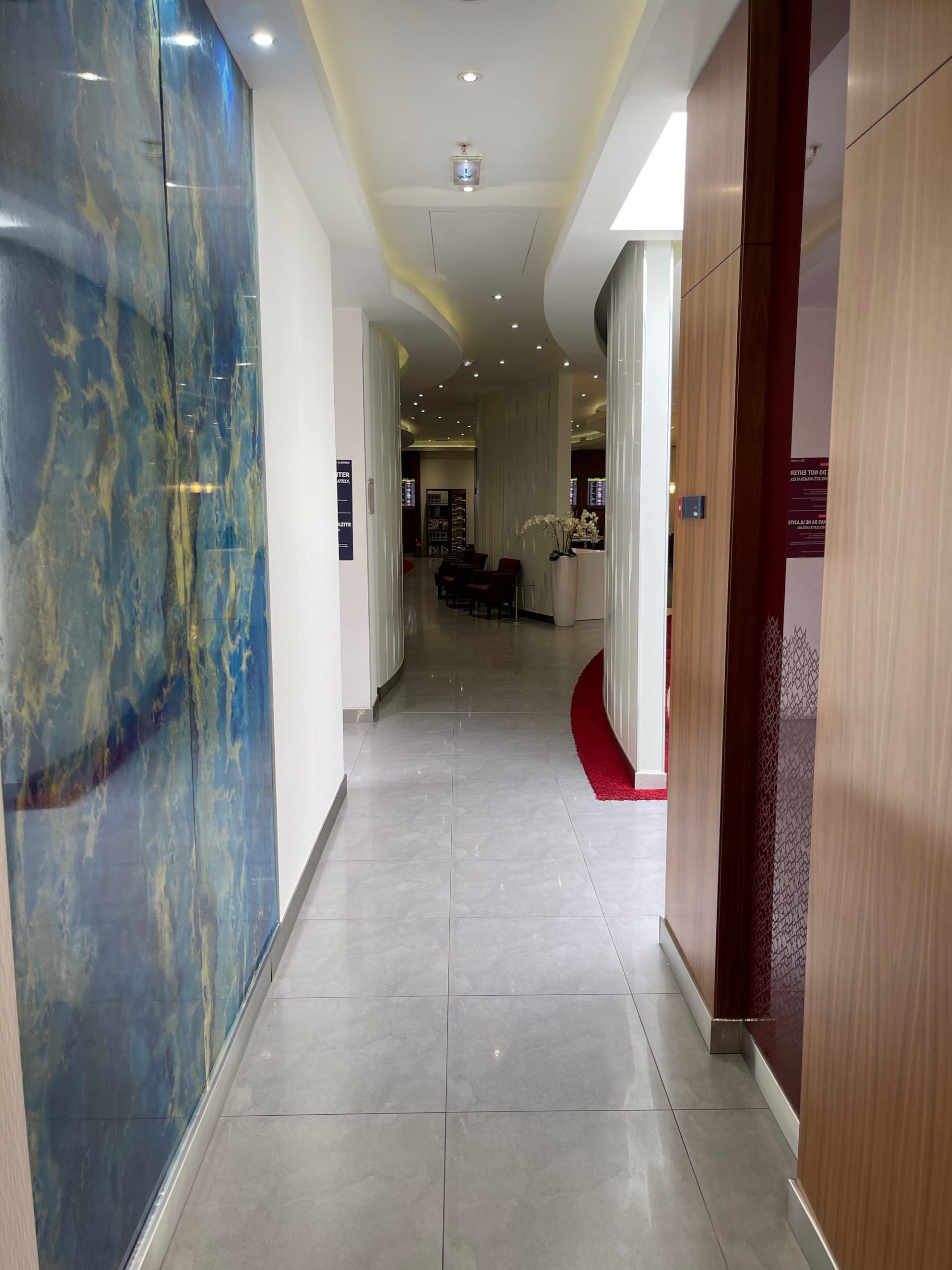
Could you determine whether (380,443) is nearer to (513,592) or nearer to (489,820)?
(489,820)

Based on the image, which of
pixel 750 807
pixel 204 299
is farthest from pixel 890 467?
pixel 204 299

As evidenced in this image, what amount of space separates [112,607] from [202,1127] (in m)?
1.46

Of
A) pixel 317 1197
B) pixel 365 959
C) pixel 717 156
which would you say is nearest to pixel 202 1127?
pixel 317 1197

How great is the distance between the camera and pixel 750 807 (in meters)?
2.67

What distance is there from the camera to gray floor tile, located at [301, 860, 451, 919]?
3719 millimetres

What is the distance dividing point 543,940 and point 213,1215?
1.65 meters

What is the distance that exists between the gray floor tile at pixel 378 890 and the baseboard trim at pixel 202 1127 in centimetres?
29

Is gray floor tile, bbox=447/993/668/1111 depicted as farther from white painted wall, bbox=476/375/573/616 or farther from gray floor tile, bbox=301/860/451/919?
white painted wall, bbox=476/375/573/616

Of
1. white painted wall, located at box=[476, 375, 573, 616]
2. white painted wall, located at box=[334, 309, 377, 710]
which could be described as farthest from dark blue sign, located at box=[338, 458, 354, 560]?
white painted wall, located at box=[476, 375, 573, 616]

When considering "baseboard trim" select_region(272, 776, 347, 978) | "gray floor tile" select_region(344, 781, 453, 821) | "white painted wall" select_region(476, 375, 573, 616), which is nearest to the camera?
"baseboard trim" select_region(272, 776, 347, 978)

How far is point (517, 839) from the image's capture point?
4555mm

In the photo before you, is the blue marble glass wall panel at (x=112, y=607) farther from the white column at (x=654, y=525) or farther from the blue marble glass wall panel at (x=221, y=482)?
the white column at (x=654, y=525)

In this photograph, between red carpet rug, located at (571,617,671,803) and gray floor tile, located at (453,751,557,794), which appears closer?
red carpet rug, located at (571,617,671,803)

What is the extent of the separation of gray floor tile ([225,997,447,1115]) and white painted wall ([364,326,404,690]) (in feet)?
14.6
